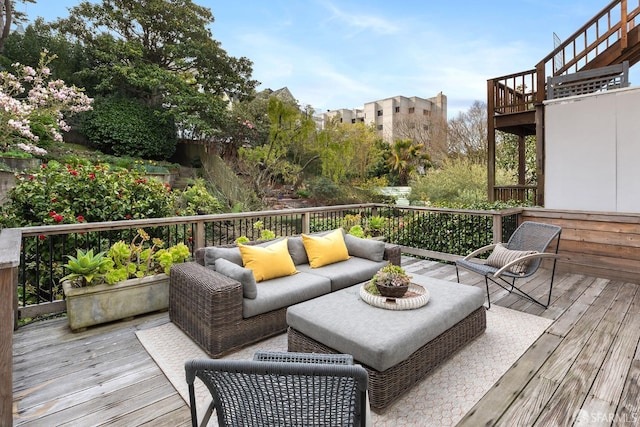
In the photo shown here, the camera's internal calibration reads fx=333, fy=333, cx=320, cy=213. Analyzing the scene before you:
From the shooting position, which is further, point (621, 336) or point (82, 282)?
point (82, 282)

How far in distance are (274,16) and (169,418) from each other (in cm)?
881

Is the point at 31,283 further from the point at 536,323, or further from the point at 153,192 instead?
the point at 536,323

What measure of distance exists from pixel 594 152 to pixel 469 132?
412 inches

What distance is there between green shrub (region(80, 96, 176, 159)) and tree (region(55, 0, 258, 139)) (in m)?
0.47

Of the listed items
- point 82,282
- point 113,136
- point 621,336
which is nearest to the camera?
point 621,336

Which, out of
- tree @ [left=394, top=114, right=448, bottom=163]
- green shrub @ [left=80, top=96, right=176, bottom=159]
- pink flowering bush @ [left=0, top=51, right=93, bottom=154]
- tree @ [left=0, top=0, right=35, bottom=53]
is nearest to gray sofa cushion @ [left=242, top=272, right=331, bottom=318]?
pink flowering bush @ [left=0, top=51, right=93, bottom=154]

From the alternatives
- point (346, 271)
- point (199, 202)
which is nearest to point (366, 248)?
point (346, 271)

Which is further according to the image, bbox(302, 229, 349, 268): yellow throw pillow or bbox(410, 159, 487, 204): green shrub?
bbox(410, 159, 487, 204): green shrub

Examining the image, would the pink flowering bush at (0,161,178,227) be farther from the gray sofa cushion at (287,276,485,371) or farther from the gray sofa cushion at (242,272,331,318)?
the gray sofa cushion at (287,276,485,371)

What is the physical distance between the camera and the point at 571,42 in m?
6.16

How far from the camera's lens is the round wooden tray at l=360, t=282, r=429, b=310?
7.41ft

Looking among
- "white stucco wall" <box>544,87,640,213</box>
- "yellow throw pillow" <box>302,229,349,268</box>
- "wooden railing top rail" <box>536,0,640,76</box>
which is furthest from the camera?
"wooden railing top rail" <box>536,0,640,76</box>

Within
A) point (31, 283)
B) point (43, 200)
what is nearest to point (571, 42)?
point (43, 200)

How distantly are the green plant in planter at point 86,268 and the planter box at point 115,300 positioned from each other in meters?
0.07
